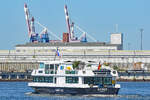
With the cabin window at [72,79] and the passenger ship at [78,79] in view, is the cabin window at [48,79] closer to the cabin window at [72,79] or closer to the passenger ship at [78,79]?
the passenger ship at [78,79]

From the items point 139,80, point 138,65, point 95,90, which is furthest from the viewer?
point 138,65

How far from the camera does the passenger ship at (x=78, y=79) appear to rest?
8438cm

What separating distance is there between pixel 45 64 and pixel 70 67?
4237 millimetres

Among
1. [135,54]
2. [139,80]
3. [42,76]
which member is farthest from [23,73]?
[42,76]

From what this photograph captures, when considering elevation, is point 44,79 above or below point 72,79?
below

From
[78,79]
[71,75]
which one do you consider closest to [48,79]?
[71,75]

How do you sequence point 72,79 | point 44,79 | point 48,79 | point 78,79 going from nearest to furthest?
1. point 78,79
2. point 72,79
3. point 48,79
4. point 44,79

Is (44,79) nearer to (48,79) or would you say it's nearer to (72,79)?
(48,79)

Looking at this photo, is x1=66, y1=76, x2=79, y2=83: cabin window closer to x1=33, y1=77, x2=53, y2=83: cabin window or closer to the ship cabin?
the ship cabin

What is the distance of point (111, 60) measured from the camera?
198m

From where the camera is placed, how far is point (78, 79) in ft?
279

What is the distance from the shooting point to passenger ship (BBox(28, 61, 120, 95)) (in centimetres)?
8438

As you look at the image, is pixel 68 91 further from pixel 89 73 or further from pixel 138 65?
pixel 138 65

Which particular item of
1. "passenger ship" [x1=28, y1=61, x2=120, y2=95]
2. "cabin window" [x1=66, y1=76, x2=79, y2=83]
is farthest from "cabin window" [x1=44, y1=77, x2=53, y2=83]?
"cabin window" [x1=66, y1=76, x2=79, y2=83]
